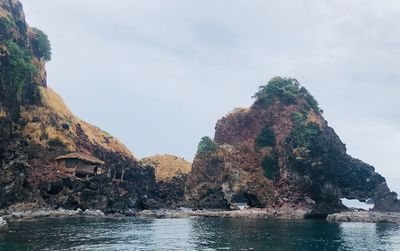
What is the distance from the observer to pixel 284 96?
433 feet

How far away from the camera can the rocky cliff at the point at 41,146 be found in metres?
94.6

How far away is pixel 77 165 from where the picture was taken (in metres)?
110

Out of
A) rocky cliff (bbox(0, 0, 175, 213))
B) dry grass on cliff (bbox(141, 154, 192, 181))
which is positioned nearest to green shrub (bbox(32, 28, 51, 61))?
rocky cliff (bbox(0, 0, 175, 213))

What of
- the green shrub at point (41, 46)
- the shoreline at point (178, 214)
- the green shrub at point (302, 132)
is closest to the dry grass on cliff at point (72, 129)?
the green shrub at point (41, 46)

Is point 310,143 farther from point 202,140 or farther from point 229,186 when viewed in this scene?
point 202,140

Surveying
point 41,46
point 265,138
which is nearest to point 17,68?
point 41,46

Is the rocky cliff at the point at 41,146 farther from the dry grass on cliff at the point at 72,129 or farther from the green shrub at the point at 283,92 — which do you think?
the green shrub at the point at 283,92

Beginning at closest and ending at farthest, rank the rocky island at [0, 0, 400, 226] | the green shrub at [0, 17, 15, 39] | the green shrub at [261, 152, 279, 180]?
the rocky island at [0, 0, 400, 226] < the green shrub at [0, 17, 15, 39] < the green shrub at [261, 152, 279, 180]

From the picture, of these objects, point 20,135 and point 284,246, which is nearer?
point 284,246

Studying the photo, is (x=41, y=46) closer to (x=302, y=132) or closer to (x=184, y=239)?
(x=302, y=132)

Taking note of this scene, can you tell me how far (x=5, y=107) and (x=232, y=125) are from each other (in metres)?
71.5

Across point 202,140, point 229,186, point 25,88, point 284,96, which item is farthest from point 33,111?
point 284,96

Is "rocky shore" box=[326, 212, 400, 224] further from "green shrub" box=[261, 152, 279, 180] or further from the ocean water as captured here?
"green shrub" box=[261, 152, 279, 180]

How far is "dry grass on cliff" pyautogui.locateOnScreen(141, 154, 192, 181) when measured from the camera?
546ft
